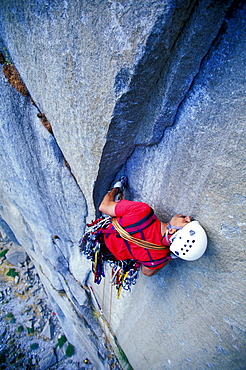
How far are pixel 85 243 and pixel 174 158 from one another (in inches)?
62.9

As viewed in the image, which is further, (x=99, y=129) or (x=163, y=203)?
(x=163, y=203)

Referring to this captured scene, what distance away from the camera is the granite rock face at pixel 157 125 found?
0.99 metres

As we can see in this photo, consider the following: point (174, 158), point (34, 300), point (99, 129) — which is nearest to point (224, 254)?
point (174, 158)

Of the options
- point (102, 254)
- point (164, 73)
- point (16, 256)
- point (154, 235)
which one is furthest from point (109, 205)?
point (16, 256)

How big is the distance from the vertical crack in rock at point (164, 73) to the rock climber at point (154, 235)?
56 cm

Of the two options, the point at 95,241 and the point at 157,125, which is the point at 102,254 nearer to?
the point at 95,241

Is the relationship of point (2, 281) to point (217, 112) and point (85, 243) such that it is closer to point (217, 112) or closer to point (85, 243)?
point (85, 243)

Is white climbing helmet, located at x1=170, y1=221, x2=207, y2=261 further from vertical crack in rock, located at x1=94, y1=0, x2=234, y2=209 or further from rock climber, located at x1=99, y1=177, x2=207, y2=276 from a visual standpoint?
vertical crack in rock, located at x1=94, y1=0, x2=234, y2=209

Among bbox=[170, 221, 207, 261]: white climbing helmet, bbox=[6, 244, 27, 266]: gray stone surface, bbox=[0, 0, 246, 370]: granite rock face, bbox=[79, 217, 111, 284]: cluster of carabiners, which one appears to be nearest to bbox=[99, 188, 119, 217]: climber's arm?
bbox=[0, 0, 246, 370]: granite rock face

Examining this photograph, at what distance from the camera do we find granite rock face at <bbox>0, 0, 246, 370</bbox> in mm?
993

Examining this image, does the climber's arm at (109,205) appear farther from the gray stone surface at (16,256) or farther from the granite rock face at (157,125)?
the gray stone surface at (16,256)

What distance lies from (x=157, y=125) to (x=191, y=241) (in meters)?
0.91

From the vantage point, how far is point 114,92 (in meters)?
1.20

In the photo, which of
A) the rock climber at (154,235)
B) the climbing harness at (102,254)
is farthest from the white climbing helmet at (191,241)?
the climbing harness at (102,254)
